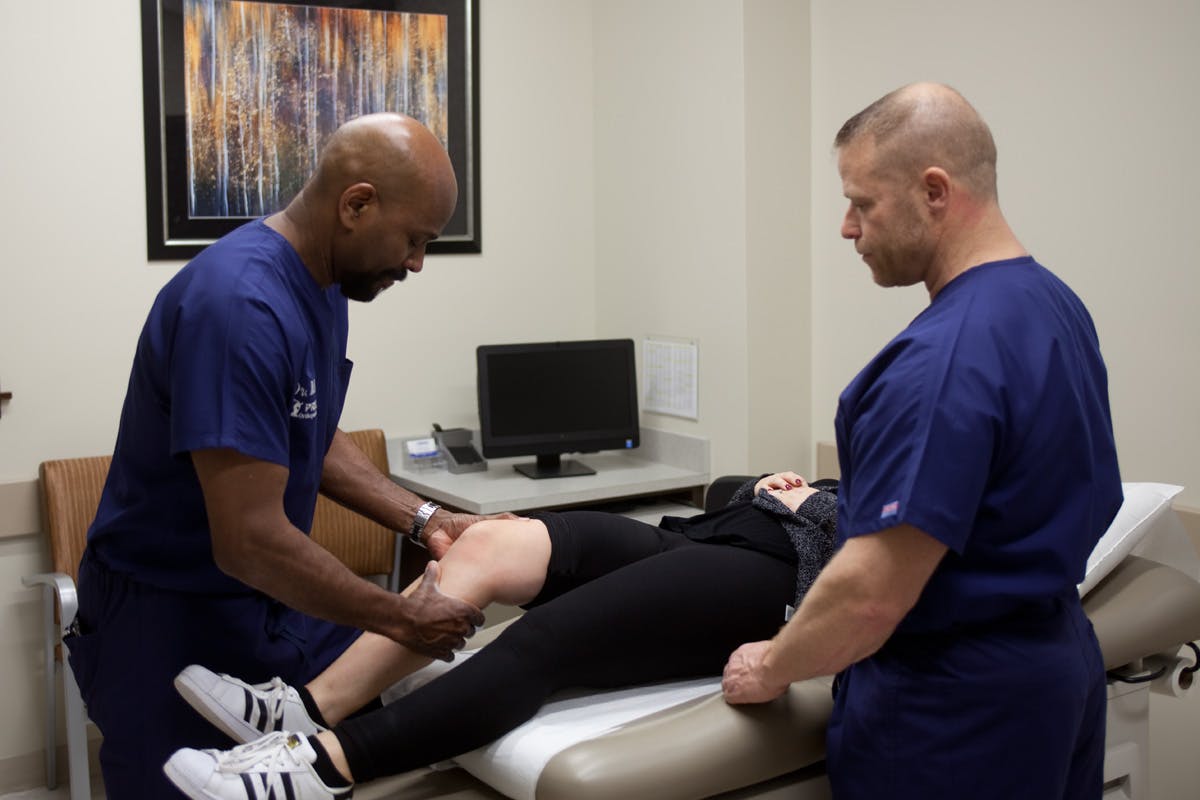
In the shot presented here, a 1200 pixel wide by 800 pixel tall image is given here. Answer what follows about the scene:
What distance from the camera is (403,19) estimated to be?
3.35 m

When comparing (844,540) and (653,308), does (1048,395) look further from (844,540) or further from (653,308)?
(653,308)

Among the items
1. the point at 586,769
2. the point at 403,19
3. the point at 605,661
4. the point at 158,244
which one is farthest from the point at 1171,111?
the point at 158,244

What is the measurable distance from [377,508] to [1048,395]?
1132 mm

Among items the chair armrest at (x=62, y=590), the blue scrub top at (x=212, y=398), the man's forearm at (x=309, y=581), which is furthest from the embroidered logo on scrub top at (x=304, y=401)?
the chair armrest at (x=62, y=590)

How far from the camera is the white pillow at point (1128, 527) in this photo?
2.00 meters

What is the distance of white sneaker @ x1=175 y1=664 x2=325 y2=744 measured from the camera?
1.56 m

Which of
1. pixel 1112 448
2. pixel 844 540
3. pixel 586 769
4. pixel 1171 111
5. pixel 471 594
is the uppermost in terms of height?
pixel 1171 111

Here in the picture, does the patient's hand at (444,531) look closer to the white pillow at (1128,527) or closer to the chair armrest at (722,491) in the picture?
the chair armrest at (722,491)

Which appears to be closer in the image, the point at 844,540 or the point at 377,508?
the point at 844,540

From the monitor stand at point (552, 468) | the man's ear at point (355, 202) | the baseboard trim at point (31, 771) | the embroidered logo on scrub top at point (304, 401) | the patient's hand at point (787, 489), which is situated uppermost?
the man's ear at point (355, 202)

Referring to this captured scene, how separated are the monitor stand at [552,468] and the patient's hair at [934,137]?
1926mm

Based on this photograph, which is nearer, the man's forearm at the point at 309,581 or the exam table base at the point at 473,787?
the man's forearm at the point at 309,581

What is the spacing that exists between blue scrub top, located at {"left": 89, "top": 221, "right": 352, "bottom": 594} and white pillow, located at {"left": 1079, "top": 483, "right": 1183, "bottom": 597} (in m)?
1.30

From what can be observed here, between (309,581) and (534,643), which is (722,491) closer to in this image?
(534,643)
